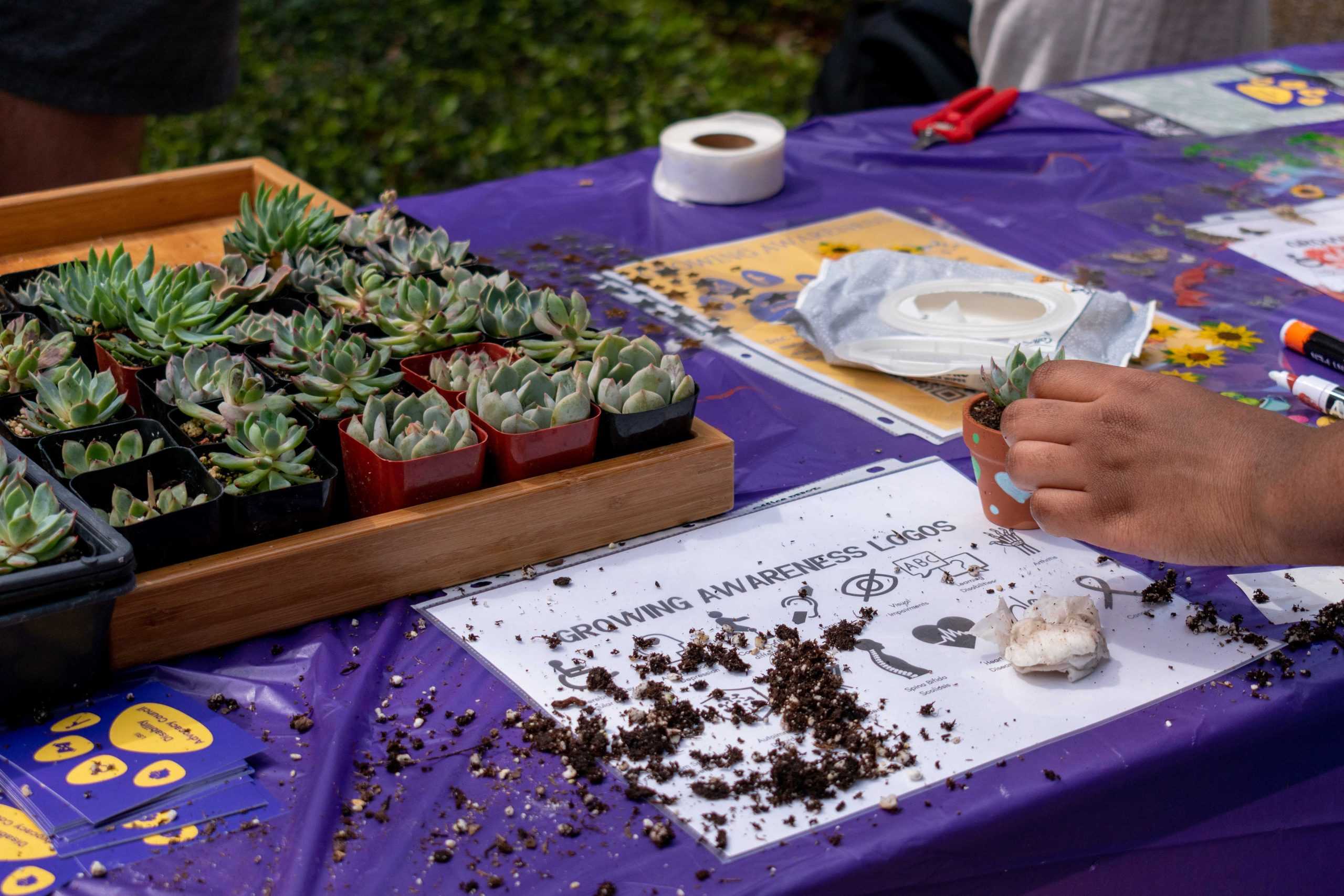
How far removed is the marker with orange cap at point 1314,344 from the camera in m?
1.33

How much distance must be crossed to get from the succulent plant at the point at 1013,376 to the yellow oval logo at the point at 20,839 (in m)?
0.79

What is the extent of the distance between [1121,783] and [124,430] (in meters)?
0.80

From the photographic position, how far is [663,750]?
2.69 feet

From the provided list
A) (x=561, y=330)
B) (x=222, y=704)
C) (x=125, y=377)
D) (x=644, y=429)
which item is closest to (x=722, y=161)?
(x=561, y=330)

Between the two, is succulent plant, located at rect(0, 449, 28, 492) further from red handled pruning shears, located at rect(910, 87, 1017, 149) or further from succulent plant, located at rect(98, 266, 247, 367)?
red handled pruning shears, located at rect(910, 87, 1017, 149)

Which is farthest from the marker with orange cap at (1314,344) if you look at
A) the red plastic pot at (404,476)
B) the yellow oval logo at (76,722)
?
the yellow oval logo at (76,722)

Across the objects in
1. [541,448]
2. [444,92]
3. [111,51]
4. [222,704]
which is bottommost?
[444,92]

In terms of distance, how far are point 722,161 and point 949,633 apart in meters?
1.01

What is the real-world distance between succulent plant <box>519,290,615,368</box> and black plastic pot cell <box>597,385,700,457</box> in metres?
0.10

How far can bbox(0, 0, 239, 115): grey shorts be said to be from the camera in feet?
6.17

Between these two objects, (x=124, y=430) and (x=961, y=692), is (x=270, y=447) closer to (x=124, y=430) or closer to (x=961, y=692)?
(x=124, y=430)

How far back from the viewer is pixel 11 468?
906 mm

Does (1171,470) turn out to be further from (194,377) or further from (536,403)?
(194,377)

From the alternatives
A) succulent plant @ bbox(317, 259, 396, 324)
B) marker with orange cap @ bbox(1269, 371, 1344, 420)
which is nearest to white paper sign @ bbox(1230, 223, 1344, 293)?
marker with orange cap @ bbox(1269, 371, 1344, 420)
